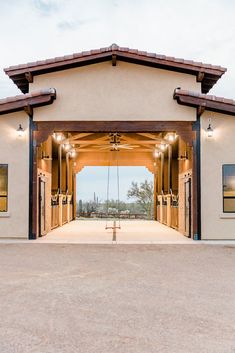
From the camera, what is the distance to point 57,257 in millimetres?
8219

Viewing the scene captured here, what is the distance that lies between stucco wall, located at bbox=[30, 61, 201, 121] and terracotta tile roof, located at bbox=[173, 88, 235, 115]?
50 cm

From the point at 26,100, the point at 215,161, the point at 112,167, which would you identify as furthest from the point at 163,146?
the point at 26,100

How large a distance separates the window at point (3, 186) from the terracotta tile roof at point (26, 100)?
156cm

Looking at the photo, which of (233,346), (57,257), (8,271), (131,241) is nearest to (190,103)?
(131,241)

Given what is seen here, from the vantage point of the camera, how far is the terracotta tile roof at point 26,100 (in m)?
10.9

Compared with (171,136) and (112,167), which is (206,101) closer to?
(171,136)

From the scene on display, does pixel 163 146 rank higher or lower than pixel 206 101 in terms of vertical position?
lower

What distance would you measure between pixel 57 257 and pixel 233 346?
5297 millimetres

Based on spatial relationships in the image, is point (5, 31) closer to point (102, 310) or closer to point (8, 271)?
point (8, 271)

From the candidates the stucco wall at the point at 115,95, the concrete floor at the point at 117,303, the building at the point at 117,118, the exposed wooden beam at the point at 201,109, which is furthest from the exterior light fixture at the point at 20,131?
the exposed wooden beam at the point at 201,109

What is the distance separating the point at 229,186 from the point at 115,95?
395 centimetres

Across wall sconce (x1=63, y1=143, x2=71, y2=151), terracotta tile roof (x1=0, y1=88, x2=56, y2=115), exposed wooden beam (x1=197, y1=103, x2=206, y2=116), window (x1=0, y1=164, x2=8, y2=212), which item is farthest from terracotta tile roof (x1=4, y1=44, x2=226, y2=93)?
wall sconce (x1=63, y1=143, x2=71, y2=151)

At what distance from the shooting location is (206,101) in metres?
10.9

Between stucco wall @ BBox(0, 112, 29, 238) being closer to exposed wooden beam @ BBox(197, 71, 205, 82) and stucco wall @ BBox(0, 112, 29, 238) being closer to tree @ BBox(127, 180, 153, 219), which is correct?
exposed wooden beam @ BBox(197, 71, 205, 82)
